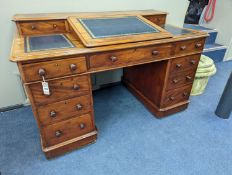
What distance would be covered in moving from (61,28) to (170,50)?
0.88 m

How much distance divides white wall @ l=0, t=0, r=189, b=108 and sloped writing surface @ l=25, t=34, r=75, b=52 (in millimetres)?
341

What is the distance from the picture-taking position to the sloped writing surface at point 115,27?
3.96ft

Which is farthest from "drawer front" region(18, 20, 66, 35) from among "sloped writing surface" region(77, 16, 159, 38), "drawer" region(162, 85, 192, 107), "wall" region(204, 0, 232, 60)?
"wall" region(204, 0, 232, 60)

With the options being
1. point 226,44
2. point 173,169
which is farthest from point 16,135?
point 226,44

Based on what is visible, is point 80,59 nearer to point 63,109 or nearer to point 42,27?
point 63,109

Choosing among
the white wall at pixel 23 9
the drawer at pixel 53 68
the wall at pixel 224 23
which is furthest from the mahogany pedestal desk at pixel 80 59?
the wall at pixel 224 23

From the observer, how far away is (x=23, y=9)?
1414 mm

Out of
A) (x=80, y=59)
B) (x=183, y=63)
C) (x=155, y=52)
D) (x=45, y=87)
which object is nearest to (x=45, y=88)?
(x=45, y=87)

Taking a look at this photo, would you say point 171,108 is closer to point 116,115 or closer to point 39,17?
point 116,115

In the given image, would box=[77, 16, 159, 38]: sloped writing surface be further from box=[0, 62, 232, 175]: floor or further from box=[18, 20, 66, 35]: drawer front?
box=[0, 62, 232, 175]: floor

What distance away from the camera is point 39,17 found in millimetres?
1325

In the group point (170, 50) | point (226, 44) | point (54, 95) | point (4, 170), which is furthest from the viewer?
point (226, 44)

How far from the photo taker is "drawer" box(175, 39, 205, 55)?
1.40 meters

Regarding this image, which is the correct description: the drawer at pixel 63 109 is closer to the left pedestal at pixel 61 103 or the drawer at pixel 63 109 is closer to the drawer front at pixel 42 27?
the left pedestal at pixel 61 103
